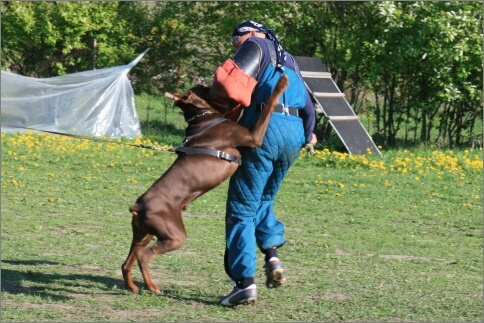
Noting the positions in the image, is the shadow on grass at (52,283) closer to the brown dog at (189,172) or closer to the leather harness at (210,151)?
the brown dog at (189,172)

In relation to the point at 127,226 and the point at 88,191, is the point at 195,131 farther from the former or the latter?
the point at 88,191

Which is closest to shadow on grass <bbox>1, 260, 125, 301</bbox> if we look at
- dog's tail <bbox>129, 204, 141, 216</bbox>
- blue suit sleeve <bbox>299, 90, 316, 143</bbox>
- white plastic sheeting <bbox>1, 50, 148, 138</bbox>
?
dog's tail <bbox>129, 204, 141, 216</bbox>

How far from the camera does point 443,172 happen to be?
12641 mm

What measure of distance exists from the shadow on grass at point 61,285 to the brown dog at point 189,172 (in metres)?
0.30

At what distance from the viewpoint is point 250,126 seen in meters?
5.64

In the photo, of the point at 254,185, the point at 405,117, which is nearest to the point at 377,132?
the point at 405,117

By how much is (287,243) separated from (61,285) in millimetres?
2416

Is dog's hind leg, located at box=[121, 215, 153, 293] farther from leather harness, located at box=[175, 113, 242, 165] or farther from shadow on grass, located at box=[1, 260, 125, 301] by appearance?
leather harness, located at box=[175, 113, 242, 165]

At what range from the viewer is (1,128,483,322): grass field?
549cm

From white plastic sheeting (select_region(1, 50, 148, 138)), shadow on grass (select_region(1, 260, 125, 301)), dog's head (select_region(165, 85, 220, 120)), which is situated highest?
dog's head (select_region(165, 85, 220, 120))

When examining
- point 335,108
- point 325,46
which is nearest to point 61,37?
point 325,46

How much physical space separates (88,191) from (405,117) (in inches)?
311

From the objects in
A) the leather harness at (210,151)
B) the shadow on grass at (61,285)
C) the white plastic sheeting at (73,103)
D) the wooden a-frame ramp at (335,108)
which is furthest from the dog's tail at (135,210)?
the white plastic sheeting at (73,103)

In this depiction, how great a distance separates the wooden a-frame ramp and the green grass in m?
0.61
